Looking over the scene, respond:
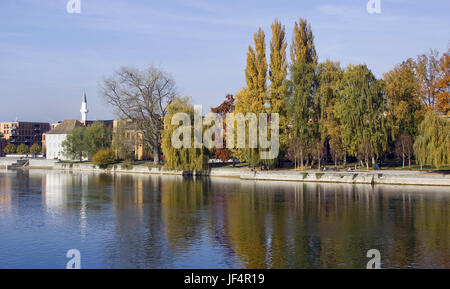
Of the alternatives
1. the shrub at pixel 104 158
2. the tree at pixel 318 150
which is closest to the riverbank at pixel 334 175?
the tree at pixel 318 150

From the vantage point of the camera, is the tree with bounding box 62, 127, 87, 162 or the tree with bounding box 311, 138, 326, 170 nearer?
the tree with bounding box 311, 138, 326, 170

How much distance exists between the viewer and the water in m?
19.3

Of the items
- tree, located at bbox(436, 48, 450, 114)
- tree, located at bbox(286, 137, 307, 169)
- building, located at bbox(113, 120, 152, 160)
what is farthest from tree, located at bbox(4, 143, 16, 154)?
tree, located at bbox(436, 48, 450, 114)

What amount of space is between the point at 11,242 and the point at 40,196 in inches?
746

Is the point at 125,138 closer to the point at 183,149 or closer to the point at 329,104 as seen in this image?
the point at 183,149

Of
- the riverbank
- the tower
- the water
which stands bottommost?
the water

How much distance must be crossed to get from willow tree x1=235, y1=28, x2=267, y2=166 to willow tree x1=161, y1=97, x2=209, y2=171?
174 inches

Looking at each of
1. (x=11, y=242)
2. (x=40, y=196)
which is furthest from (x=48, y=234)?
(x=40, y=196)

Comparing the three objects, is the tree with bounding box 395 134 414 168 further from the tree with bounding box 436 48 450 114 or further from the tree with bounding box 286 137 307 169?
the tree with bounding box 286 137 307 169

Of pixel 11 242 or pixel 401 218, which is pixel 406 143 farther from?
pixel 11 242

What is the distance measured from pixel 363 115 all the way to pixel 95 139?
157 ft

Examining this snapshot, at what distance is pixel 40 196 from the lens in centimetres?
4044

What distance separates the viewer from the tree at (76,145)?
87312 mm

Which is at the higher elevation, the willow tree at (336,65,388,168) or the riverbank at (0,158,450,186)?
the willow tree at (336,65,388,168)
